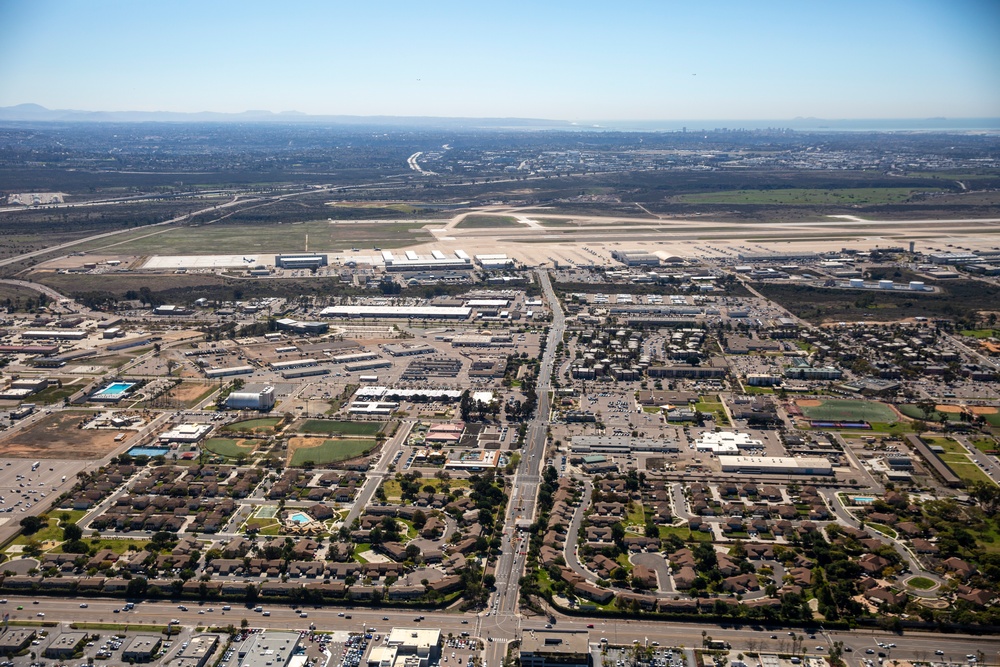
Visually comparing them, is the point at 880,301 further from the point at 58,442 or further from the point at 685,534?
the point at 58,442

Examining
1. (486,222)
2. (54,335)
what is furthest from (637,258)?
(54,335)

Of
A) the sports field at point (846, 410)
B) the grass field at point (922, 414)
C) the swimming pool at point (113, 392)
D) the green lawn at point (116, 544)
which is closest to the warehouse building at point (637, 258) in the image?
the sports field at point (846, 410)

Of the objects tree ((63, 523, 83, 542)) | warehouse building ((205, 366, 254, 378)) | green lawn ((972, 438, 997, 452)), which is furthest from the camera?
warehouse building ((205, 366, 254, 378))

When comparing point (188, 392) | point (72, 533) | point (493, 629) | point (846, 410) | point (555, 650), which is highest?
point (846, 410)

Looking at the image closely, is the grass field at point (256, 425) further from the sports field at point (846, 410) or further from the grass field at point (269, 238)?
the grass field at point (269, 238)

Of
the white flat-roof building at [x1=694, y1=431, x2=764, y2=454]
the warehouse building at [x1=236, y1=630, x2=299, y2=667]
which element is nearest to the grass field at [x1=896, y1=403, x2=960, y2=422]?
the white flat-roof building at [x1=694, y1=431, x2=764, y2=454]

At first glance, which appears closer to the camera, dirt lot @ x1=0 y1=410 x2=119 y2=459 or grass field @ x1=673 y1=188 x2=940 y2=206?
dirt lot @ x1=0 y1=410 x2=119 y2=459

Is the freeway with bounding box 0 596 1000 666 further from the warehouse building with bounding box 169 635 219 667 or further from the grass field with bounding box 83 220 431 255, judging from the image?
the grass field with bounding box 83 220 431 255
